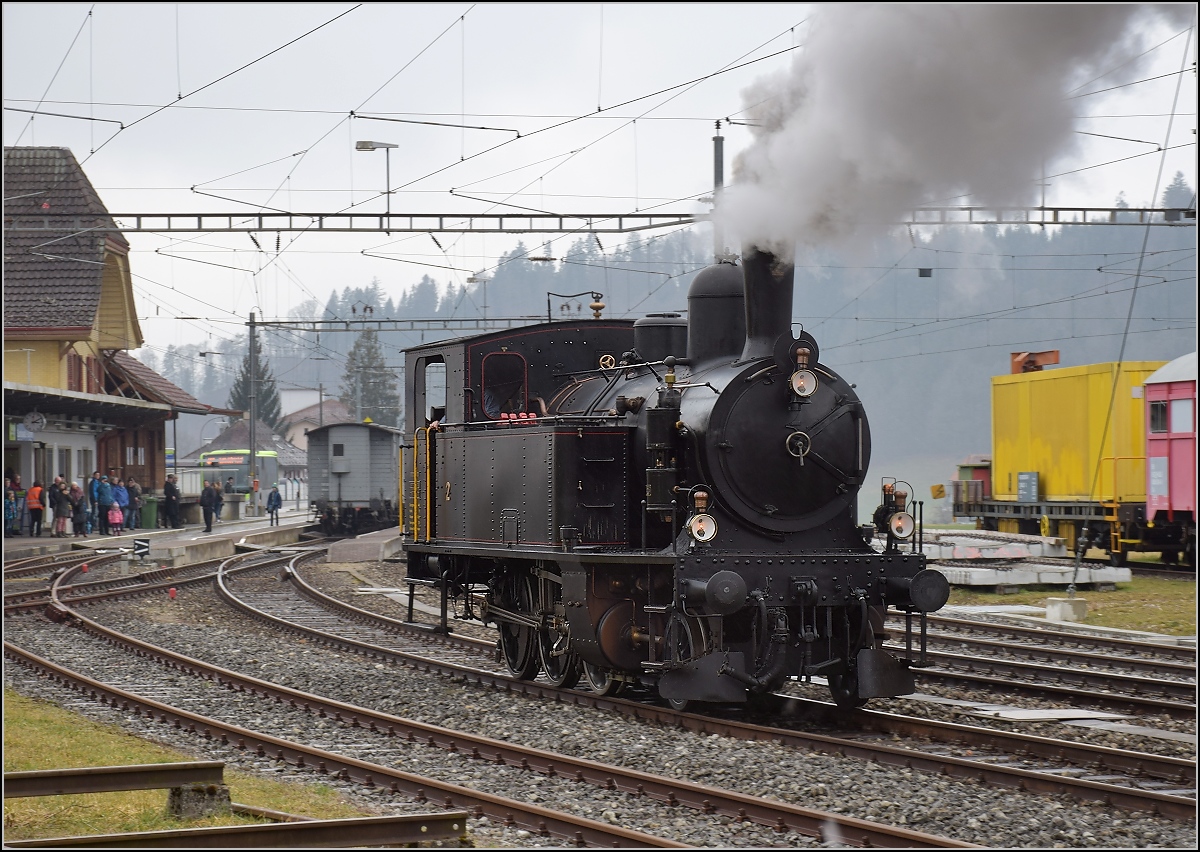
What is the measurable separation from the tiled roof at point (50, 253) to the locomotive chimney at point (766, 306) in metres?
29.1

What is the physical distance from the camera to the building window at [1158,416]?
21.4m

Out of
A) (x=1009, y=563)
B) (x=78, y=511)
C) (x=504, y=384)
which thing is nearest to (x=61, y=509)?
(x=78, y=511)

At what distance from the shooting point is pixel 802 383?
369 inches

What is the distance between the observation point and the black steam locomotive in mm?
9180

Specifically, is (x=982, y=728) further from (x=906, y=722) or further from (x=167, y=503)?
(x=167, y=503)

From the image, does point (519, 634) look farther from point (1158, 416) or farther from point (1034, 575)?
point (1158, 416)

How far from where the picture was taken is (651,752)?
335 inches

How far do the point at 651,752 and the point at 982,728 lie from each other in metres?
2.29

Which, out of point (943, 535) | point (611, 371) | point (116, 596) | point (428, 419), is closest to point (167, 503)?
point (116, 596)

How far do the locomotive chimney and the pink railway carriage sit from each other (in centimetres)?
1325

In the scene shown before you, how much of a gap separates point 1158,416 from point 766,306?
1456cm

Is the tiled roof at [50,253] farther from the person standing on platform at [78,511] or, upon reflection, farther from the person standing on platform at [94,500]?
the person standing on platform at [78,511]

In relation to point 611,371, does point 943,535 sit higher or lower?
lower

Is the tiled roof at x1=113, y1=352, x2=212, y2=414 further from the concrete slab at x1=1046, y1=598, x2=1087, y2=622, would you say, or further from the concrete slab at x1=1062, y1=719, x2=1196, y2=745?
the concrete slab at x1=1062, y1=719, x2=1196, y2=745
